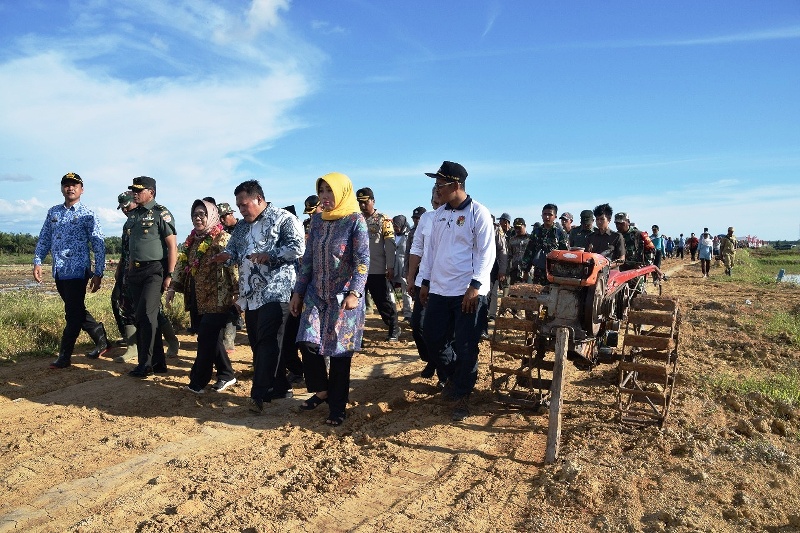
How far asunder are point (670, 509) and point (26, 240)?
185ft

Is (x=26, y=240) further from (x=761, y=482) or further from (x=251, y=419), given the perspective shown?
(x=761, y=482)

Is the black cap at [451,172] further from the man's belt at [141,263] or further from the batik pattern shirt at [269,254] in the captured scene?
the man's belt at [141,263]

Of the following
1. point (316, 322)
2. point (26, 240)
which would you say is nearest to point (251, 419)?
point (316, 322)

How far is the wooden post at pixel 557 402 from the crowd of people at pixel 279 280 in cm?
82

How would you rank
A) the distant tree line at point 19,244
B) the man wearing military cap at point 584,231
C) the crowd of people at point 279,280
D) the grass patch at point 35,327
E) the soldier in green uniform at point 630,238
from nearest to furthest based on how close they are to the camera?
the crowd of people at point 279,280 → the grass patch at point 35,327 → the man wearing military cap at point 584,231 → the soldier in green uniform at point 630,238 → the distant tree line at point 19,244

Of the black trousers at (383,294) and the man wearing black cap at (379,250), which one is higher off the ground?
the man wearing black cap at (379,250)

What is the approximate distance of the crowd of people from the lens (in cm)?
474

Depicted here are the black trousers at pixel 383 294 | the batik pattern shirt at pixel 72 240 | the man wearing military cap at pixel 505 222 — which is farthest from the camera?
the man wearing military cap at pixel 505 222

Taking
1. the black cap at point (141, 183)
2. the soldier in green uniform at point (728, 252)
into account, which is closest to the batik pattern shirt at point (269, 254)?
the black cap at point (141, 183)

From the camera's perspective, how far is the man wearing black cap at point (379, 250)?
7973mm

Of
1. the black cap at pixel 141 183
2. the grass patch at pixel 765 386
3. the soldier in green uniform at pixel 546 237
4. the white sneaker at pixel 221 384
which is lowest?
the white sneaker at pixel 221 384

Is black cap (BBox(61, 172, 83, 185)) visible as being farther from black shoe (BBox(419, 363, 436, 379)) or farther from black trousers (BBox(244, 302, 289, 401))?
black shoe (BBox(419, 363, 436, 379))

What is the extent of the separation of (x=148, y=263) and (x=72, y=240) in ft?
3.51

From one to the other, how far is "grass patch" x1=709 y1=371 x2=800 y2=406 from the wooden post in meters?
2.44
